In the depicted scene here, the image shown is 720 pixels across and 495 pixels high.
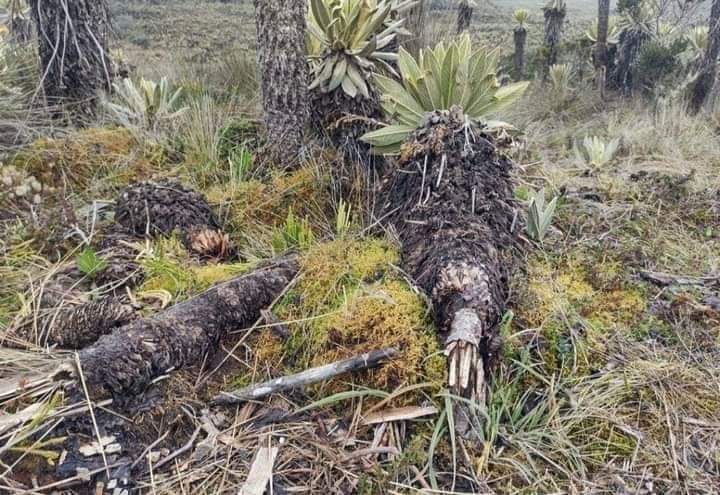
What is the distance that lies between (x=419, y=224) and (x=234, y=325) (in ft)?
2.89

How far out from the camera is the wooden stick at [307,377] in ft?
5.12

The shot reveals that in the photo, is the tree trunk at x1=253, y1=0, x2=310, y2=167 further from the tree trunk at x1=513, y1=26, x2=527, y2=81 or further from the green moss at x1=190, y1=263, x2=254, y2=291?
the tree trunk at x1=513, y1=26, x2=527, y2=81

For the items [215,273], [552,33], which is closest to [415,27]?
[215,273]

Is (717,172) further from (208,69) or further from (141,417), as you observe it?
(208,69)

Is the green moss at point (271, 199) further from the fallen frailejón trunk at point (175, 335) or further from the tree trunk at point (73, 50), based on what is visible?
the tree trunk at point (73, 50)

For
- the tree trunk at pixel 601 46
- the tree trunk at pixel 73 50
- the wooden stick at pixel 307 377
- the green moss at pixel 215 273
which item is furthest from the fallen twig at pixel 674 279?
the tree trunk at pixel 601 46

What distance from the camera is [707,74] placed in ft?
23.0

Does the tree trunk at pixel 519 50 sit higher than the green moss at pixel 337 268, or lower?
higher

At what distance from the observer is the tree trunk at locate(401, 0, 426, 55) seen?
4.24 meters

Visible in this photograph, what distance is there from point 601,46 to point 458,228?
9.26 m

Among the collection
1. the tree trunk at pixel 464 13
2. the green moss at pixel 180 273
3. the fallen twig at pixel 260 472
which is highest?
the tree trunk at pixel 464 13

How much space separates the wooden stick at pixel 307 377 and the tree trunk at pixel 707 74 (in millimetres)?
7303

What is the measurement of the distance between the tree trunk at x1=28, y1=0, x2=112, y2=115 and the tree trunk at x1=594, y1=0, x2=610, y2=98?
26.9 feet

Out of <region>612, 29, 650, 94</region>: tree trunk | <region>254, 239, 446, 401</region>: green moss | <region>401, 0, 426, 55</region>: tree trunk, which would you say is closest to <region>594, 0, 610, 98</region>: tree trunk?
<region>612, 29, 650, 94</region>: tree trunk
